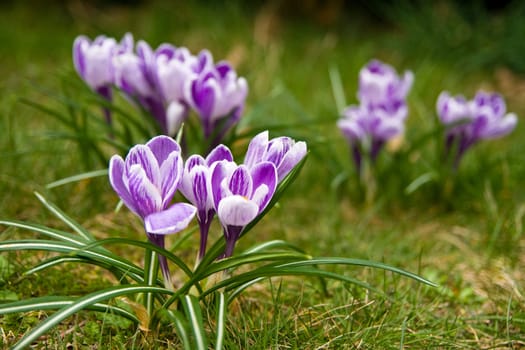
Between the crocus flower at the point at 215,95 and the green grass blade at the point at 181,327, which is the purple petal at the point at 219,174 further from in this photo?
the crocus flower at the point at 215,95

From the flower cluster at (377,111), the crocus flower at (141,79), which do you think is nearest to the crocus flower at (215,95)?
the crocus flower at (141,79)

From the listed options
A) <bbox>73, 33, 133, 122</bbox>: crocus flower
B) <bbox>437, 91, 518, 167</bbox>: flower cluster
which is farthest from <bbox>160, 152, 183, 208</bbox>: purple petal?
<bbox>437, 91, 518, 167</bbox>: flower cluster

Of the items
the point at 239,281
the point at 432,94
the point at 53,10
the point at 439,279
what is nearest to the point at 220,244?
the point at 239,281

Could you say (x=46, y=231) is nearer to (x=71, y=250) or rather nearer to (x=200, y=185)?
(x=71, y=250)

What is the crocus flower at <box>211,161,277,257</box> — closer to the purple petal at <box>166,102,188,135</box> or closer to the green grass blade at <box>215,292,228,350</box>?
the green grass blade at <box>215,292,228,350</box>

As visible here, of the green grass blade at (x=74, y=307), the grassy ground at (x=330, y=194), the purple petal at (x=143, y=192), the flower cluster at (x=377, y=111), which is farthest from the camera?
the flower cluster at (x=377, y=111)

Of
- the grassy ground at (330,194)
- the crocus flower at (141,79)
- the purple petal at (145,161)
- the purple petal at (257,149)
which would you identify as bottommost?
the grassy ground at (330,194)

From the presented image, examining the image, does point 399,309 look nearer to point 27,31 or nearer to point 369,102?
point 369,102
